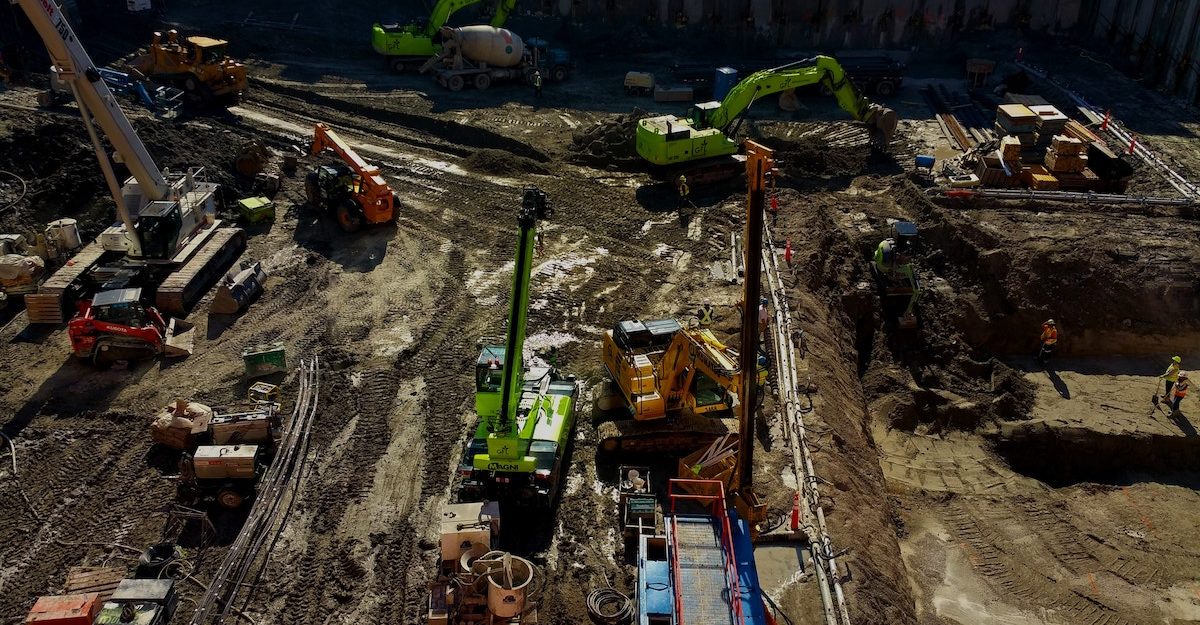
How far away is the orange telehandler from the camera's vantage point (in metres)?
24.3

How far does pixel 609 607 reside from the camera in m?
13.2

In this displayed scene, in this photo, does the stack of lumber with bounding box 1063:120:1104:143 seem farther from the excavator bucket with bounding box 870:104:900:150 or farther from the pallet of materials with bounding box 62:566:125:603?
the pallet of materials with bounding box 62:566:125:603

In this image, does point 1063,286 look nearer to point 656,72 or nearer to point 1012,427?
point 1012,427

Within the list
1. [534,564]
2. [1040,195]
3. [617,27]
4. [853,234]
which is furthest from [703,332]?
[617,27]

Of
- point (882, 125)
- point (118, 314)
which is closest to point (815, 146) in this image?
point (882, 125)

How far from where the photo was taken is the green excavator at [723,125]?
26.8m

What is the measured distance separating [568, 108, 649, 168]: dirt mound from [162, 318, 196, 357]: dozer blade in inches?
544

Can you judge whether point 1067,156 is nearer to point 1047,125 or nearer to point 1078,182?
point 1078,182

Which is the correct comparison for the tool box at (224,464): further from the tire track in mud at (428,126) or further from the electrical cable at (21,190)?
the tire track in mud at (428,126)

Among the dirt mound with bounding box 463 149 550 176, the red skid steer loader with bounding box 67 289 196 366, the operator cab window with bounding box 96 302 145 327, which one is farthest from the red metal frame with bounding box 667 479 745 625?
the dirt mound with bounding box 463 149 550 176

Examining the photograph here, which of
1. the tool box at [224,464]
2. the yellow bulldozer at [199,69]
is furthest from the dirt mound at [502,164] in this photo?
the tool box at [224,464]

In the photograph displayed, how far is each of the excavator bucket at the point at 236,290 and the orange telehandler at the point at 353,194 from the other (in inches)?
139

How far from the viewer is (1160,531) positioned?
57.5 ft

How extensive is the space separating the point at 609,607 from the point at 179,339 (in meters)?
12.4
